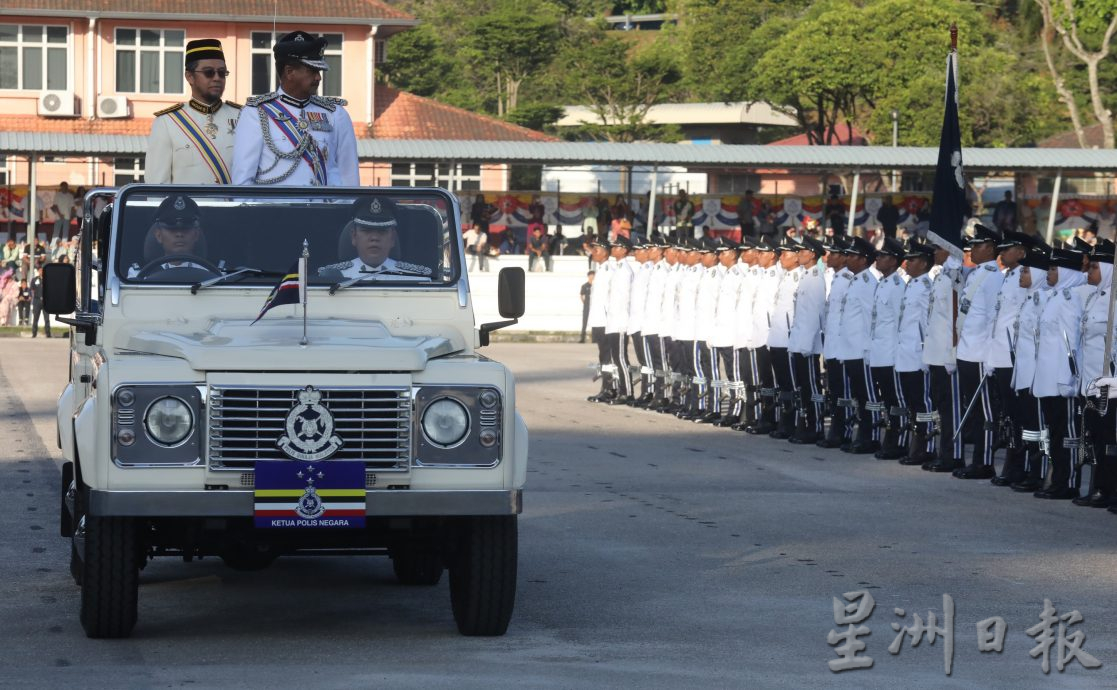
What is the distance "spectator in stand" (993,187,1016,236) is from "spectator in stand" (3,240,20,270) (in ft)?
67.2

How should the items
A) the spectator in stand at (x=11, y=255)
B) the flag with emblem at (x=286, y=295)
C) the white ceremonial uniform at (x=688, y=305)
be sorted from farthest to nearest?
the spectator in stand at (x=11, y=255), the white ceremonial uniform at (x=688, y=305), the flag with emblem at (x=286, y=295)

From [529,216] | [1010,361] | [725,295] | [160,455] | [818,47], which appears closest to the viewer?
[160,455]

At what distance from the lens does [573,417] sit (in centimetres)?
2086

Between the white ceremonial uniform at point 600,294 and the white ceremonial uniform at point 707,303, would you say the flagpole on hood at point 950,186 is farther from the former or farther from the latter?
the white ceremonial uniform at point 600,294

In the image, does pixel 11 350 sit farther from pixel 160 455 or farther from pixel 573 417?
pixel 160 455

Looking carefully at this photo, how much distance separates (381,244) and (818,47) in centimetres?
6148

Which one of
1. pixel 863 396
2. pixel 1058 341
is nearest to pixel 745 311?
pixel 863 396

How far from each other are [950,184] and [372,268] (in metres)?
9.43

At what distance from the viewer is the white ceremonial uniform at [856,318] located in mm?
A: 17641

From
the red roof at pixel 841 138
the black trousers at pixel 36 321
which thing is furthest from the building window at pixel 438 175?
the red roof at pixel 841 138

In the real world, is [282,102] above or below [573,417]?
above

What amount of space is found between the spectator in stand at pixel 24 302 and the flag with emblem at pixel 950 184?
2481cm

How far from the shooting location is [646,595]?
925cm

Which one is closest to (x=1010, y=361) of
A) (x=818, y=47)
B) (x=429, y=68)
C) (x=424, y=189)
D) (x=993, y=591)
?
(x=993, y=591)
